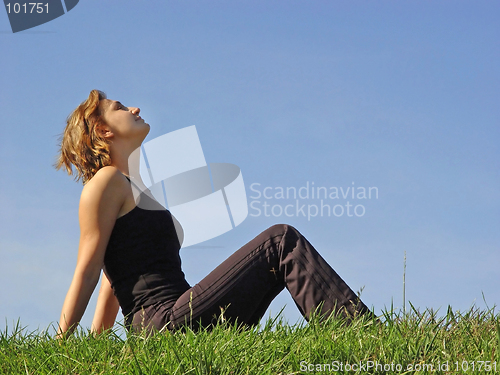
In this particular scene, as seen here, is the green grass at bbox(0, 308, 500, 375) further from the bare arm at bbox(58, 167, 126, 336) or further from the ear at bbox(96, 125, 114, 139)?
the ear at bbox(96, 125, 114, 139)

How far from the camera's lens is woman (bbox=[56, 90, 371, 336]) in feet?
11.8

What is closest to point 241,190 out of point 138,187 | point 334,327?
point 138,187

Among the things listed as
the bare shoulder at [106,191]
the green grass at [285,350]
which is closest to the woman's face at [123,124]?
the bare shoulder at [106,191]

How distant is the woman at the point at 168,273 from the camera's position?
11.8ft

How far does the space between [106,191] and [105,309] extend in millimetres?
1228

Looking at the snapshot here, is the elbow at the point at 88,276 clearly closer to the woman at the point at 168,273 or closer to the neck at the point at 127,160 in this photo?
the woman at the point at 168,273

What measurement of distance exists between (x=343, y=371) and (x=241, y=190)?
2.68 metres

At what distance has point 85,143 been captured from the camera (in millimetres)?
4492

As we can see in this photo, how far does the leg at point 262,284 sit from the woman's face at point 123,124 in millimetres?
1539

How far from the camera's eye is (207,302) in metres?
3.65

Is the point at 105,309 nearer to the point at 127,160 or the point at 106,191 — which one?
the point at 106,191

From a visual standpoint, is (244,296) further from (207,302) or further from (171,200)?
(171,200)

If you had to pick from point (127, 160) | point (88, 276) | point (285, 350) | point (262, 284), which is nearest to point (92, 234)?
point (88, 276)

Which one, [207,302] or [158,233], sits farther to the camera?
[158,233]
